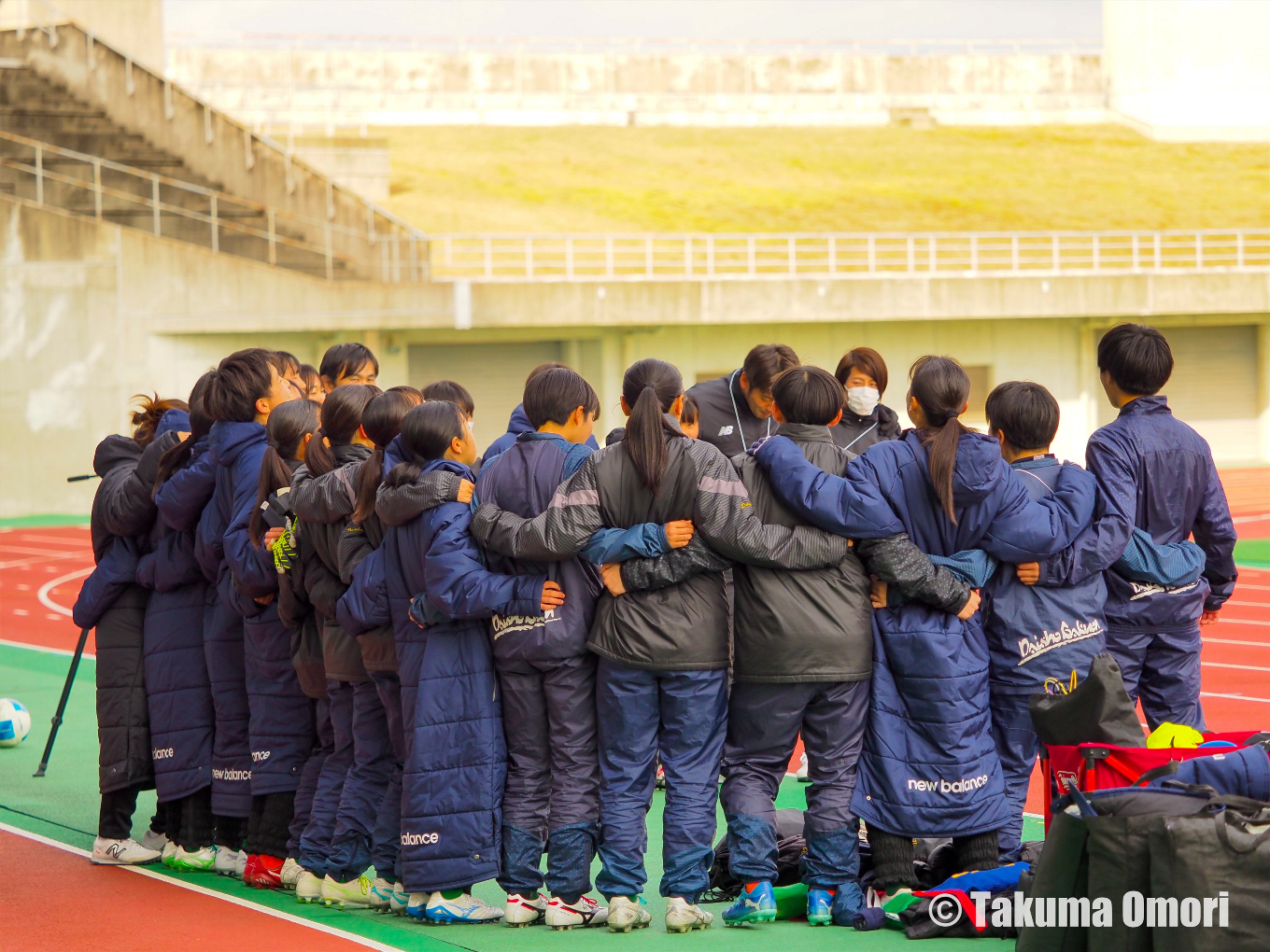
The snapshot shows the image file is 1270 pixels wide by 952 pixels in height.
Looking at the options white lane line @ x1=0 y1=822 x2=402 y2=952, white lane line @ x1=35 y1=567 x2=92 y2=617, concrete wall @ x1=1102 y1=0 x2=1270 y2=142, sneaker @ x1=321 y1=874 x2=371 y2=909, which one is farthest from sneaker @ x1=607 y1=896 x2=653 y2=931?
concrete wall @ x1=1102 y1=0 x2=1270 y2=142

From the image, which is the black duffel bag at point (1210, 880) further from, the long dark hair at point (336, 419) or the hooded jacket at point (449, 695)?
the long dark hair at point (336, 419)

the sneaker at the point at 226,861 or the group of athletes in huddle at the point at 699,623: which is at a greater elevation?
the group of athletes in huddle at the point at 699,623

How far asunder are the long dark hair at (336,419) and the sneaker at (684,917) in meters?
2.16

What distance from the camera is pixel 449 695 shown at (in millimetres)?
5301

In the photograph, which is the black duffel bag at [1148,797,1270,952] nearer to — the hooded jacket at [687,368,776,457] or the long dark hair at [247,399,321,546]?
the long dark hair at [247,399,321,546]

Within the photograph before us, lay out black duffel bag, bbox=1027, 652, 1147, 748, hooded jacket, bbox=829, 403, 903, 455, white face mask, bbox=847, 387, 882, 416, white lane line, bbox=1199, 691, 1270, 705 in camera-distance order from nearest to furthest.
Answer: black duffel bag, bbox=1027, 652, 1147, 748 < white face mask, bbox=847, 387, 882, 416 < hooded jacket, bbox=829, 403, 903, 455 < white lane line, bbox=1199, 691, 1270, 705

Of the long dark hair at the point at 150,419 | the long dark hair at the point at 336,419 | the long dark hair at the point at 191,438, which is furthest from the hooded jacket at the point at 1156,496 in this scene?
the long dark hair at the point at 150,419

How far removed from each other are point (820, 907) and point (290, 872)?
6.92 feet

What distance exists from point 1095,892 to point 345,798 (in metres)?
2.87

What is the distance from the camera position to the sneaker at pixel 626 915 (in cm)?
507

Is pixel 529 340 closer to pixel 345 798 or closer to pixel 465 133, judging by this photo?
pixel 465 133

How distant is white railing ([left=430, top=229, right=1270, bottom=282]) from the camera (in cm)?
3150

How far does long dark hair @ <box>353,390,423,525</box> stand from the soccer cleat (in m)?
1.85

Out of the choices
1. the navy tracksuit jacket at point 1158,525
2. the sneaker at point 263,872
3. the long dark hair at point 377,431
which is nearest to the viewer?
the long dark hair at point 377,431
